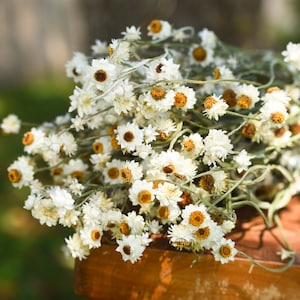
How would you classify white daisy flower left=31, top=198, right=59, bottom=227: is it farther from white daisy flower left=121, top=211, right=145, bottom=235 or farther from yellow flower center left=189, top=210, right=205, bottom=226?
yellow flower center left=189, top=210, right=205, bottom=226

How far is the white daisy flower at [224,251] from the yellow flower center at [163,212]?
0.32 feet

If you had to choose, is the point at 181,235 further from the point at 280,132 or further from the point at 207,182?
the point at 280,132

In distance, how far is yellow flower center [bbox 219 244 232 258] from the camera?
39.5 inches

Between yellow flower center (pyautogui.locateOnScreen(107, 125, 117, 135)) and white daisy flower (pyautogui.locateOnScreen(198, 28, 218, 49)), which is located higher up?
white daisy flower (pyautogui.locateOnScreen(198, 28, 218, 49))

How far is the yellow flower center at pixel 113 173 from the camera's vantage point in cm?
115

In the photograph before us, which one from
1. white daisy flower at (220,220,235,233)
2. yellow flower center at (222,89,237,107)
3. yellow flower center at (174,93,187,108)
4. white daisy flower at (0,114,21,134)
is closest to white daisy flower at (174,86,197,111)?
yellow flower center at (174,93,187,108)

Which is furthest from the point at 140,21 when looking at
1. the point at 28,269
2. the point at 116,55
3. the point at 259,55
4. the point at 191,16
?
the point at 116,55

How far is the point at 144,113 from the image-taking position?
1.10 m

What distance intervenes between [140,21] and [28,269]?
1647mm

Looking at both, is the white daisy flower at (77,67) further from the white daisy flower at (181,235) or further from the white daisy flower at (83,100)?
the white daisy flower at (181,235)

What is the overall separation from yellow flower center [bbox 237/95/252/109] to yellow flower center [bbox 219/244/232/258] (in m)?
0.27

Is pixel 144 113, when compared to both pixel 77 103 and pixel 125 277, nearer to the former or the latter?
pixel 77 103

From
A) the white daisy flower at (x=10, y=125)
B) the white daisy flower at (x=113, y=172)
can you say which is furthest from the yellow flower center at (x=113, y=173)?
the white daisy flower at (x=10, y=125)

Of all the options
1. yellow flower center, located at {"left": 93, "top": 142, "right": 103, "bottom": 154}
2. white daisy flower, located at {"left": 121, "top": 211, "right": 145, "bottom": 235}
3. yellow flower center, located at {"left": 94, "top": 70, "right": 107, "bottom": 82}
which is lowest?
white daisy flower, located at {"left": 121, "top": 211, "right": 145, "bottom": 235}
